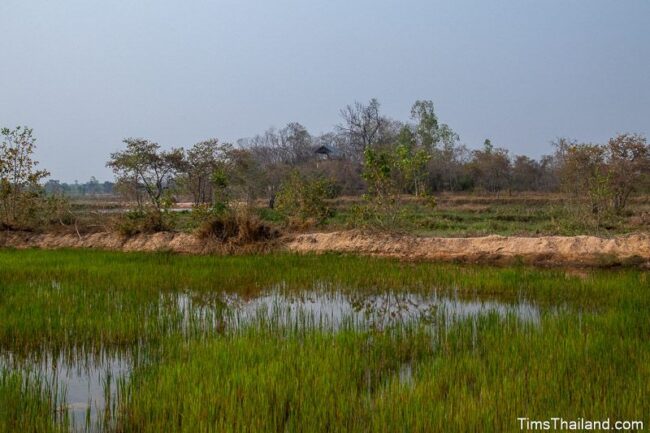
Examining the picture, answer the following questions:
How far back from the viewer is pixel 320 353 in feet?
14.5

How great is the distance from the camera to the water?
3916 millimetres

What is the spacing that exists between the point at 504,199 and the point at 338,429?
31.4 meters

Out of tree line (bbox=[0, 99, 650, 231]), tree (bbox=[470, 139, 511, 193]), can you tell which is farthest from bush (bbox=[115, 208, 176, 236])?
tree (bbox=[470, 139, 511, 193])

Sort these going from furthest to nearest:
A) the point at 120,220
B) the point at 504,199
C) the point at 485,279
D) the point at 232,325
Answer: the point at 504,199 < the point at 120,220 < the point at 485,279 < the point at 232,325

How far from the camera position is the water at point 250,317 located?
12.8 feet

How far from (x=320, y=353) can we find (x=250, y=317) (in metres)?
1.83

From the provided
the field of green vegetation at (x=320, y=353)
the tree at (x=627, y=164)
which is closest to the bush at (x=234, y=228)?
the field of green vegetation at (x=320, y=353)

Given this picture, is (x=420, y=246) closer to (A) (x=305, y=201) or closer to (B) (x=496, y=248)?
(B) (x=496, y=248)

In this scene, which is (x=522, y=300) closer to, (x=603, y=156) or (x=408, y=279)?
(x=408, y=279)

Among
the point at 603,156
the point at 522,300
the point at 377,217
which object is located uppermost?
the point at 603,156

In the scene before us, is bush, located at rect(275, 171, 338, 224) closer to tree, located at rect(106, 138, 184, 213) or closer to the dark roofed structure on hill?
tree, located at rect(106, 138, 184, 213)

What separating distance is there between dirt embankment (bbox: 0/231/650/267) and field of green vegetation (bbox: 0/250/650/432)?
2.11 meters

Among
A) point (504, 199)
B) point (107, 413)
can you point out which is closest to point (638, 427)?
point (107, 413)

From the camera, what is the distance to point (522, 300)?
7309mm
